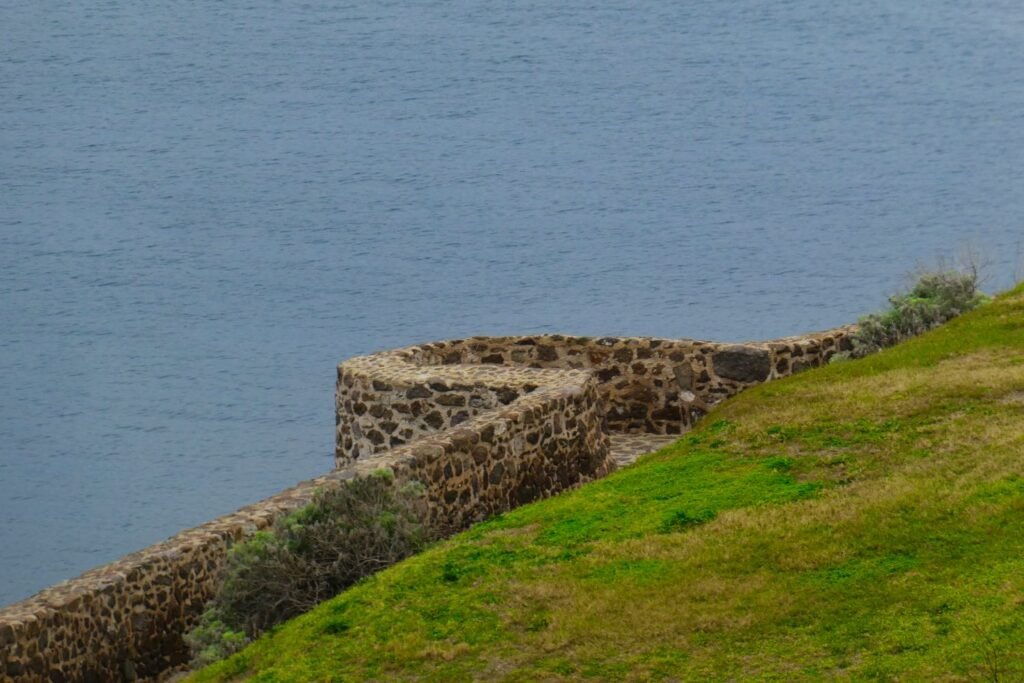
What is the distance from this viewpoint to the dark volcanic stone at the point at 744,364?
25.6 metres

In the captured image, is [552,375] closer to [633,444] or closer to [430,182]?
[633,444]

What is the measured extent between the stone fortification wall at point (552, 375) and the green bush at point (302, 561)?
6000 millimetres

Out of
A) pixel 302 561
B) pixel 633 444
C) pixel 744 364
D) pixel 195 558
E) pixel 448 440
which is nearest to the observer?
pixel 302 561

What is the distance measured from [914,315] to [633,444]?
432cm

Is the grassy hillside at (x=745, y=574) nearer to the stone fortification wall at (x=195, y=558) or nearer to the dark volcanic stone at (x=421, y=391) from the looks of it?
the stone fortification wall at (x=195, y=558)

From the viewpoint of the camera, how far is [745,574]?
46.5 feet

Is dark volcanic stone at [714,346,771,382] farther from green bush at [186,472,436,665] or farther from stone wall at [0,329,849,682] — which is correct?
green bush at [186,472,436,665]

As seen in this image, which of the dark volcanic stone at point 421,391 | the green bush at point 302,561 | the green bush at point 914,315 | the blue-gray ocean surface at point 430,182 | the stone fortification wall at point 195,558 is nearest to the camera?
the green bush at point 302,561

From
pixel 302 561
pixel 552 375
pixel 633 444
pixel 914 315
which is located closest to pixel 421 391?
pixel 552 375

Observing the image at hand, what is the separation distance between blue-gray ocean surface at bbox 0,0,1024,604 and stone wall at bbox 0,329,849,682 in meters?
32.0

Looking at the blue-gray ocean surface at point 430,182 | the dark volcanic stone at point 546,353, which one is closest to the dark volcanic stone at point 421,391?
the dark volcanic stone at point 546,353

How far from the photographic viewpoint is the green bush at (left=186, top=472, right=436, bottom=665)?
54.6ft

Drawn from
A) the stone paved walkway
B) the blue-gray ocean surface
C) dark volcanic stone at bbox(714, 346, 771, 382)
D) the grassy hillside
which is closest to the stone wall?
dark volcanic stone at bbox(714, 346, 771, 382)

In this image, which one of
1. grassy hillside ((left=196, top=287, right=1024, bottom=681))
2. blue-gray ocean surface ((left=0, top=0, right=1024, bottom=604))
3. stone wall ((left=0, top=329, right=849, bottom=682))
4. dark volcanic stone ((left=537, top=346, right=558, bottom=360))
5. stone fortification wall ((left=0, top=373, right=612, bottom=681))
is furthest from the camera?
blue-gray ocean surface ((left=0, top=0, right=1024, bottom=604))
